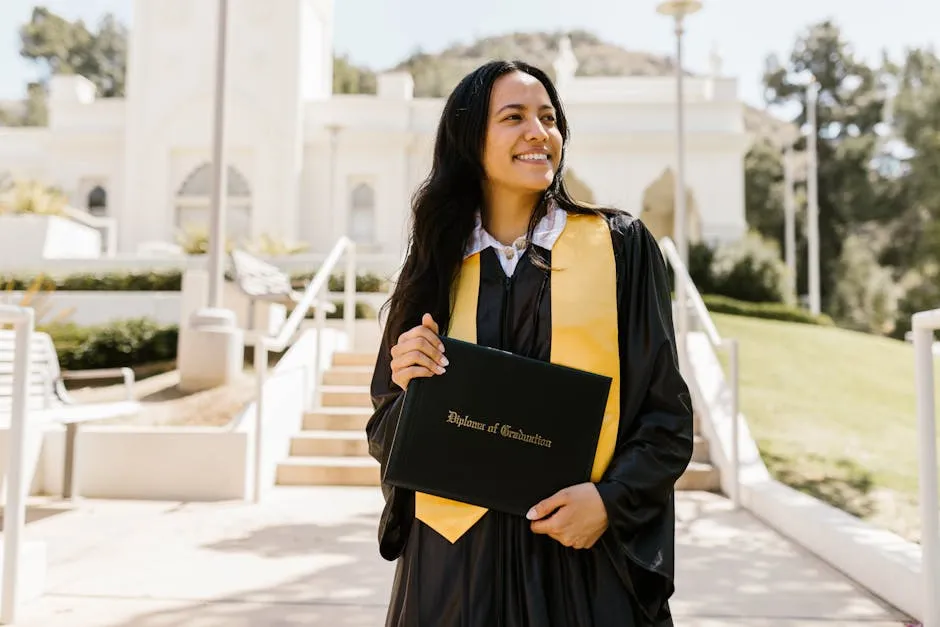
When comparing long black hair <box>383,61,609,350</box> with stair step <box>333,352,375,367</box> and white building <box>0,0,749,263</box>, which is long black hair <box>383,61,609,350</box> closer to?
stair step <box>333,352,375,367</box>

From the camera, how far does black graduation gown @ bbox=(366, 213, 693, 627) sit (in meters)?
1.56

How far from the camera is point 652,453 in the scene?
1.57 m

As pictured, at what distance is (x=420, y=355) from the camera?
1.59 m

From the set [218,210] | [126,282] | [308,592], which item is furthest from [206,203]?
[308,592]

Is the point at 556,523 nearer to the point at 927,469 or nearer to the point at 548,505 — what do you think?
the point at 548,505

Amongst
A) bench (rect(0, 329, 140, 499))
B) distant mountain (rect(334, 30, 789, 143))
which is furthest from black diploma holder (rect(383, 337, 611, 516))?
distant mountain (rect(334, 30, 789, 143))

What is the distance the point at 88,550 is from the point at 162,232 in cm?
1917

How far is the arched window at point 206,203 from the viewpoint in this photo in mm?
22438

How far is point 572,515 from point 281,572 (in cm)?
307

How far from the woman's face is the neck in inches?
1.9

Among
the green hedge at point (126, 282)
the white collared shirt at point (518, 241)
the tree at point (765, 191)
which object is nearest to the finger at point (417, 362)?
the white collared shirt at point (518, 241)

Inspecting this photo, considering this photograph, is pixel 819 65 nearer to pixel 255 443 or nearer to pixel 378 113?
pixel 378 113

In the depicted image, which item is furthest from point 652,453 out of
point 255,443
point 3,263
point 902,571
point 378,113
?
point 378,113

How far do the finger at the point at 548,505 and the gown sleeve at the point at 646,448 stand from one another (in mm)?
76
